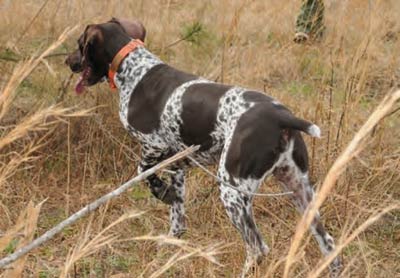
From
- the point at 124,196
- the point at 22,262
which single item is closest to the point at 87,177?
the point at 124,196

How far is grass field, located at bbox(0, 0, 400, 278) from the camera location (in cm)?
336

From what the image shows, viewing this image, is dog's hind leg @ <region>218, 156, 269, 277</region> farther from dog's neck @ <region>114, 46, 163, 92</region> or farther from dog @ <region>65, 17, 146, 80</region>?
dog @ <region>65, 17, 146, 80</region>

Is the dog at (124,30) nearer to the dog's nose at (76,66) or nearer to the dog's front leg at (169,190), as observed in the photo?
the dog's nose at (76,66)

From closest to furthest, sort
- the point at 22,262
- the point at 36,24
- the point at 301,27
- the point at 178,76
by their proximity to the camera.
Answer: the point at 22,262, the point at 178,76, the point at 36,24, the point at 301,27

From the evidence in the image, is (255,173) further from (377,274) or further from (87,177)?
(87,177)

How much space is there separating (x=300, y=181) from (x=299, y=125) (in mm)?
367

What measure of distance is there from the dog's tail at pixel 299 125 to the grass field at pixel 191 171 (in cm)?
27

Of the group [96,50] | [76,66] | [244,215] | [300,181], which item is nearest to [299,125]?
[300,181]

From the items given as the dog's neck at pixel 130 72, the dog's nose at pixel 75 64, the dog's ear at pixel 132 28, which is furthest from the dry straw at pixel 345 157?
the dog's ear at pixel 132 28

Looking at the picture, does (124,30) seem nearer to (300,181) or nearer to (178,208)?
(178,208)

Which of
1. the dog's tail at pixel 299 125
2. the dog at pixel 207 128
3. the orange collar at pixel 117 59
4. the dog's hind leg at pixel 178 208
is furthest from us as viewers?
the orange collar at pixel 117 59

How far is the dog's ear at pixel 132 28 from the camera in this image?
4.11 metres

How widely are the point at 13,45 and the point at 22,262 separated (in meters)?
2.91

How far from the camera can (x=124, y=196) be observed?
4152 mm
